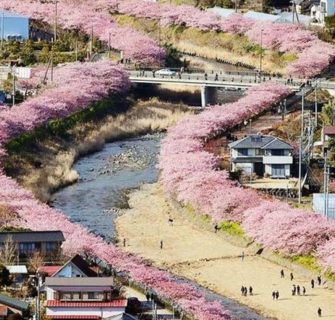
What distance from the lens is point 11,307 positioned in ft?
142

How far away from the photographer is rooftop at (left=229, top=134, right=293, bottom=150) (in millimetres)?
66312

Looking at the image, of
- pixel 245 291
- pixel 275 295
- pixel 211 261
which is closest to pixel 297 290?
pixel 275 295

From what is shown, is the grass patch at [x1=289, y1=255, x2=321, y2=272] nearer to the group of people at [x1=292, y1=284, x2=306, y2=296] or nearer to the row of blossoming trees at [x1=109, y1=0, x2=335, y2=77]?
the group of people at [x1=292, y1=284, x2=306, y2=296]

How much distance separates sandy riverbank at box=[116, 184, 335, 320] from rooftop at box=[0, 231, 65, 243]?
505cm

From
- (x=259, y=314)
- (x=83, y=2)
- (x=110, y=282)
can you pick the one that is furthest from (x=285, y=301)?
(x=83, y=2)

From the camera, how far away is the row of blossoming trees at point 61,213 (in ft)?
159

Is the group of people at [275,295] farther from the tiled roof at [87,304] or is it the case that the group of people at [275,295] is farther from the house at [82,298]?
the tiled roof at [87,304]

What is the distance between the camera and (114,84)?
82.9 m

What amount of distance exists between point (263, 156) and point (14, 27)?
32.7 metres

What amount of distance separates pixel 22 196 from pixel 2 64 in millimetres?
30507

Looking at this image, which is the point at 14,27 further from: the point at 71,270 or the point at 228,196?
the point at 71,270

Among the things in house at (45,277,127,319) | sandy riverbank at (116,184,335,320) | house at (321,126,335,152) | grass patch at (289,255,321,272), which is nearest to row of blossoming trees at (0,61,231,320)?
sandy riverbank at (116,184,335,320)

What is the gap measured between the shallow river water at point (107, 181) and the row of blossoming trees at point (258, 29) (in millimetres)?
14736

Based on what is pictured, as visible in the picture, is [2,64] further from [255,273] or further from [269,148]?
[255,273]
